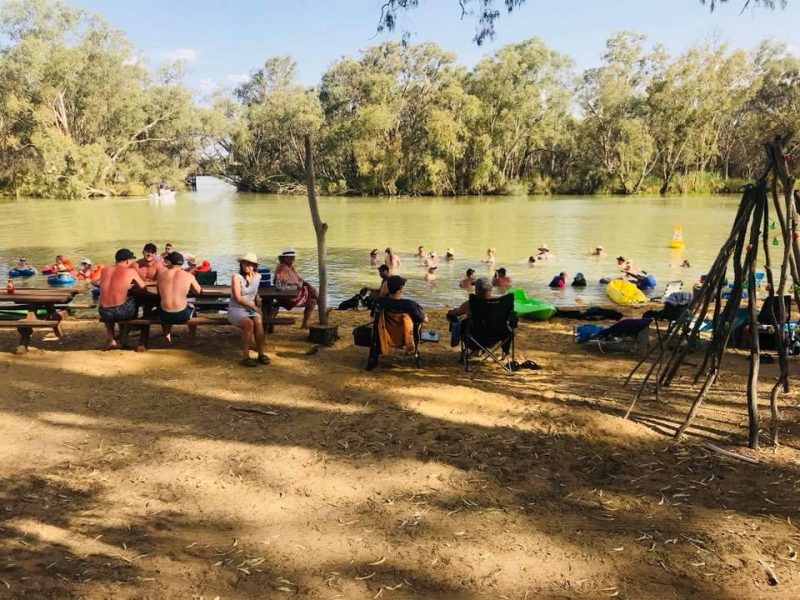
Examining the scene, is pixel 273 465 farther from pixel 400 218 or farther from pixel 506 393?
pixel 400 218

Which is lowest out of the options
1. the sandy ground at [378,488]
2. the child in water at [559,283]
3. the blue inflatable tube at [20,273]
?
the sandy ground at [378,488]

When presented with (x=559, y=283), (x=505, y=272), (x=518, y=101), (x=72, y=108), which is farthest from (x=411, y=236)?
(x=72, y=108)

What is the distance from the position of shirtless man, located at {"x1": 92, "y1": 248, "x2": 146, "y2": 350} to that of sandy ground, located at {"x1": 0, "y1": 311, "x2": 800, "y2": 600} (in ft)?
2.50

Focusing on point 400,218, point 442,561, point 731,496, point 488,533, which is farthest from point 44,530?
point 400,218

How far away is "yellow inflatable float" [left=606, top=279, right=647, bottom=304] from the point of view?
41.0 feet

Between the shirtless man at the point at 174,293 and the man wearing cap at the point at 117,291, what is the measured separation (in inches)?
13.7

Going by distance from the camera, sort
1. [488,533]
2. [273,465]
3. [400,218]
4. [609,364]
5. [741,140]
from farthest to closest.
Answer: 1. [741,140]
2. [400,218]
3. [609,364]
4. [273,465]
5. [488,533]

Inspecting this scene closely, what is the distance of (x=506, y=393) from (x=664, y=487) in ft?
6.10

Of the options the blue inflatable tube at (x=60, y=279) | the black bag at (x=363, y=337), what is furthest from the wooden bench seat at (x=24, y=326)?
the blue inflatable tube at (x=60, y=279)

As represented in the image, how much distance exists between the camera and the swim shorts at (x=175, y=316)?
6727mm

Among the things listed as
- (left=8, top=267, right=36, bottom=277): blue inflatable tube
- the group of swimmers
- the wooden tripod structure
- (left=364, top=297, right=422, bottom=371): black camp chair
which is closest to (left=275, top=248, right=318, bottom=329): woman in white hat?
(left=364, top=297, right=422, bottom=371): black camp chair

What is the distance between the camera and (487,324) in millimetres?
6340

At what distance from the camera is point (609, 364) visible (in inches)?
264

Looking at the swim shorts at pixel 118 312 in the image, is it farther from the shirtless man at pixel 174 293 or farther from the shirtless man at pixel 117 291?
the shirtless man at pixel 174 293
